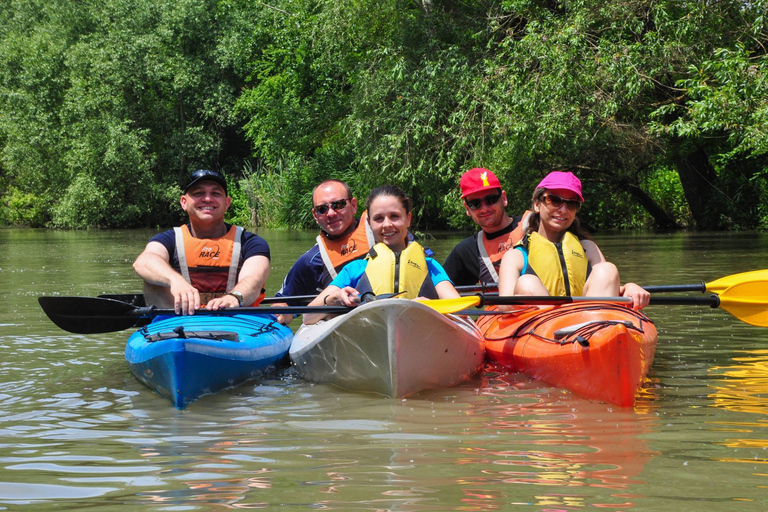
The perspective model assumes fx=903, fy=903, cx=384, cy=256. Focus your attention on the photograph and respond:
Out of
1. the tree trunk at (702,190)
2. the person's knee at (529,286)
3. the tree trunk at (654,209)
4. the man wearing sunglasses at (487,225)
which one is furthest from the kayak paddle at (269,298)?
the tree trunk at (702,190)

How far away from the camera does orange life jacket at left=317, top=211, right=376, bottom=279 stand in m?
5.68

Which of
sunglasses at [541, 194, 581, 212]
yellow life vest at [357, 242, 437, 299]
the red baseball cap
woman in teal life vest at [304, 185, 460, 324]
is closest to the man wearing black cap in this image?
woman in teal life vest at [304, 185, 460, 324]

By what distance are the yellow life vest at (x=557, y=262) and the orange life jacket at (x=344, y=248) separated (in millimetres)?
1121

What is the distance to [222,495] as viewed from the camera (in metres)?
2.83

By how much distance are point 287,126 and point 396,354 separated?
2328 centimetres

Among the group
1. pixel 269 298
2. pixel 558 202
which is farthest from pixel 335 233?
pixel 558 202

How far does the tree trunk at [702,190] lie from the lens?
2062cm

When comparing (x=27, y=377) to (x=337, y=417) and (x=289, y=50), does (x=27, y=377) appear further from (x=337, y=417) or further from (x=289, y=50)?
(x=289, y=50)

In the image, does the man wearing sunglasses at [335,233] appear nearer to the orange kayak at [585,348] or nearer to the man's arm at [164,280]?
the man's arm at [164,280]

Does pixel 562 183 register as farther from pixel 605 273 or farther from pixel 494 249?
pixel 494 249

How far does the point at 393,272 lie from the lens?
189 inches

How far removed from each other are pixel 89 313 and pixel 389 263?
5.86 feet

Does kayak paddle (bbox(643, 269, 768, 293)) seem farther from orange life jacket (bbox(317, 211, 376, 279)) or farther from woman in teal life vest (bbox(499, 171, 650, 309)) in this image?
orange life jacket (bbox(317, 211, 376, 279))

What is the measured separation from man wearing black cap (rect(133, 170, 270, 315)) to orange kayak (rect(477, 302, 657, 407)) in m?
1.52
